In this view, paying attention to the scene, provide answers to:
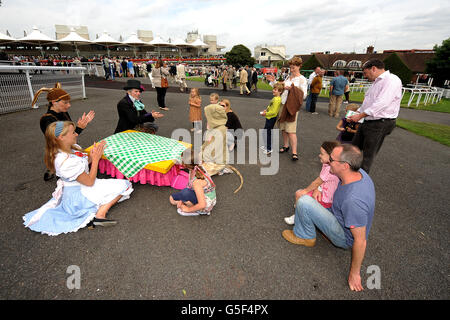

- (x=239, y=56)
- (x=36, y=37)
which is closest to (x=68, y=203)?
(x=36, y=37)

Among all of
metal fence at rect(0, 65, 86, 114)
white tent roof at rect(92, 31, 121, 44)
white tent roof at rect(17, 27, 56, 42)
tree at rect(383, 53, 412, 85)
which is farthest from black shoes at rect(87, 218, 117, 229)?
white tent roof at rect(17, 27, 56, 42)

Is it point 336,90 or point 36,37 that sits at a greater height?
point 36,37

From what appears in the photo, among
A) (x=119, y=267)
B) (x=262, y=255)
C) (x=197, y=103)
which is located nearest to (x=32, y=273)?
(x=119, y=267)

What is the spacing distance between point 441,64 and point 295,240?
39.5m

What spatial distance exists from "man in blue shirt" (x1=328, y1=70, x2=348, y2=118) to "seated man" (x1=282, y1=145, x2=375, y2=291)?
358 inches

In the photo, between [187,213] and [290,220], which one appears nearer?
[290,220]

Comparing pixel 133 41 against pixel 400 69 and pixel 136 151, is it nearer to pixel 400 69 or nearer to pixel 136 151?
pixel 136 151

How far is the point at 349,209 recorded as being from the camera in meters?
2.20

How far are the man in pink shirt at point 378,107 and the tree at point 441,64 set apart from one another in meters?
36.5

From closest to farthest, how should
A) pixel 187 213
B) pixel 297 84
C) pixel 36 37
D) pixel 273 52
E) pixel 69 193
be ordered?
pixel 69 193 → pixel 187 213 → pixel 297 84 → pixel 36 37 → pixel 273 52

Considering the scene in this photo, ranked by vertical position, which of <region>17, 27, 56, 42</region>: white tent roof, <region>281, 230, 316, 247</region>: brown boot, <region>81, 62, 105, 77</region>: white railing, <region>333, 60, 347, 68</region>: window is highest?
<region>333, 60, 347, 68</region>: window

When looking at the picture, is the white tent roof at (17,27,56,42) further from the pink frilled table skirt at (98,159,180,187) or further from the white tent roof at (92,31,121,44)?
the pink frilled table skirt at (98,159,180,187)

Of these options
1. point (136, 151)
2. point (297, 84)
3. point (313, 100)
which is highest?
point (297, 84)

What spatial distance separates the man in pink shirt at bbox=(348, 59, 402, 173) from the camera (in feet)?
11.7
